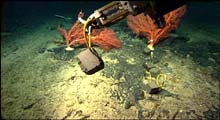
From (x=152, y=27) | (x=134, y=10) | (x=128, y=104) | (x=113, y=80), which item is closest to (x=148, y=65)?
(x=113, y=80)

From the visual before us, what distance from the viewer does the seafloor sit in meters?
4.41

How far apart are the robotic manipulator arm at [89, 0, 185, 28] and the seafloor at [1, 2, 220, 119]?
242 centimetres

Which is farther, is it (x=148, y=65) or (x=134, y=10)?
(x=148, y=65)

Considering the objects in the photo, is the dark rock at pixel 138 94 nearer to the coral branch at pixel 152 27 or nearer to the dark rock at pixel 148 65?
the dark rock at pixel 148 65

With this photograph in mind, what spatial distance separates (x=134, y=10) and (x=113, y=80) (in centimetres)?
313

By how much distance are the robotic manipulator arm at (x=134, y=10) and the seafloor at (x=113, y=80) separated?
2.42 m

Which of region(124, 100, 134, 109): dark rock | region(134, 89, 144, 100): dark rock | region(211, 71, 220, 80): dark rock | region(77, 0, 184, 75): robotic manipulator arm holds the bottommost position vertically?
region(211, 71, 220, 80): dark rock

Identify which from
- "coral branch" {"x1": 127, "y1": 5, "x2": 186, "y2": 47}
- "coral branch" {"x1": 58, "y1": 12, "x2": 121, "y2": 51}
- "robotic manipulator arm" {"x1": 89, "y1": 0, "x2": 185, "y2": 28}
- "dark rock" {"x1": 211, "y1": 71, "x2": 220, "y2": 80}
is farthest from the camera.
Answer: "coral branch" {"x1": 127, "y1": 5, "x2": 186, "y2": 47}

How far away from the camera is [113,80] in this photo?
5.16m

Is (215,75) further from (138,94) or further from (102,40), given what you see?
(102,40)

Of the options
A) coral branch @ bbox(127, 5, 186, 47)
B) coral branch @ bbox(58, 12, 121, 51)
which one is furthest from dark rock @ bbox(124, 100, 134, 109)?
coral branch @ bbox(127, 5, 186, 47)

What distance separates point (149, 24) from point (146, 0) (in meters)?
5.20

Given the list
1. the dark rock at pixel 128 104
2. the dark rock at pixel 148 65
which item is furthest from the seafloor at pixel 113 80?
the dark rock at pixel 148 65

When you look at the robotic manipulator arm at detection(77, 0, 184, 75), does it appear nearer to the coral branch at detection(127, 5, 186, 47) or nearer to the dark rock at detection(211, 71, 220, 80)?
the dark rock at detection(211, 71, 220, 80)
